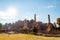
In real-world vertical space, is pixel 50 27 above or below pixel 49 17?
below

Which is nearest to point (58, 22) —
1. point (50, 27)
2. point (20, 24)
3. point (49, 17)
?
point (49, 17)

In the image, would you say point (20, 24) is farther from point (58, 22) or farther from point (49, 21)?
point (49, 21)

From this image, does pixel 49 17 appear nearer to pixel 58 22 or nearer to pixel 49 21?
pixel 49 21

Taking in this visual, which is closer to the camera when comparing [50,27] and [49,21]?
[50,27]

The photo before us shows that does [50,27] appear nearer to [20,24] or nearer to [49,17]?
[49,17]

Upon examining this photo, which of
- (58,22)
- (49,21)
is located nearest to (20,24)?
(58,22)

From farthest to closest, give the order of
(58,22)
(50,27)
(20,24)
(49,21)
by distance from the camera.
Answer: (20,24) → (58,22) → (49,21) → (50,27)

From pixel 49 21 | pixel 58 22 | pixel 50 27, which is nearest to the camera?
pixel 50 27

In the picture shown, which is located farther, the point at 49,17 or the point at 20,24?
the point at 20,24

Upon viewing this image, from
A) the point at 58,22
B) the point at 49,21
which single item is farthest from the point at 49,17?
the point at 58,22

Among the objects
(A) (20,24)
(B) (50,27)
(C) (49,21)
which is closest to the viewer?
(B) (50,27)

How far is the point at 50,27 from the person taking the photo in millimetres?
48312

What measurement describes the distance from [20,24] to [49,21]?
34760mm

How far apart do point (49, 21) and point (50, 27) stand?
5.60m
